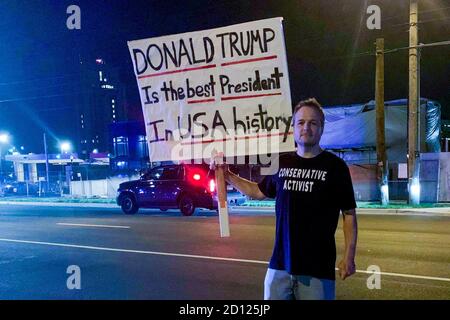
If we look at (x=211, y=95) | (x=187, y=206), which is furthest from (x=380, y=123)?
(x=211, y=95)

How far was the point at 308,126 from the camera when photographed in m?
3.16

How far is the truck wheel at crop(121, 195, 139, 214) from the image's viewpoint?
58.2 feet

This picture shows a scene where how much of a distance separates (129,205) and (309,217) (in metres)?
15.5

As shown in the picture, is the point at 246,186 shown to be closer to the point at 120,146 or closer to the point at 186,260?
the point at 186,260

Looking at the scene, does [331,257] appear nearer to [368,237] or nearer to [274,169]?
[274,169]

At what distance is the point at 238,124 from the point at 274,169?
448mm

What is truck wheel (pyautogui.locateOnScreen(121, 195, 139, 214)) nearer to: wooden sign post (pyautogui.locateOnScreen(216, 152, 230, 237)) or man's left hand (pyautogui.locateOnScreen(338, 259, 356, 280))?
wooden sign post (pyautogui.locateOnScreen(216, 152, 230, 237))

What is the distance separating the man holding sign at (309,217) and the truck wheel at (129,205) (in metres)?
15.0

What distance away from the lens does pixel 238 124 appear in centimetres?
335

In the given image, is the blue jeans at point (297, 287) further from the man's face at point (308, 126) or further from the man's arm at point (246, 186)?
the man's face at point (308, 126)

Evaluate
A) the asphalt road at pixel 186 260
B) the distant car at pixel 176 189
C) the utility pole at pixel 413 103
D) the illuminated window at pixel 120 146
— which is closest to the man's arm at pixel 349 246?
the asphalt road at pixel 186 260

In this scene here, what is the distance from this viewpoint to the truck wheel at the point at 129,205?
17.8 metres

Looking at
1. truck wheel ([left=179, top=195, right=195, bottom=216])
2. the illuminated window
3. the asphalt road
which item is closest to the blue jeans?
the asphalt road
